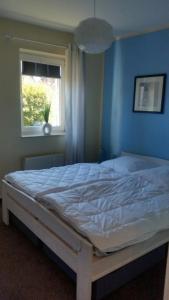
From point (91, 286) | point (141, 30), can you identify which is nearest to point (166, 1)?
point (141, 30)

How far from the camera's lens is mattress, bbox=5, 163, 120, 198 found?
7.86 feet

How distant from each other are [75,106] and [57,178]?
1455mm

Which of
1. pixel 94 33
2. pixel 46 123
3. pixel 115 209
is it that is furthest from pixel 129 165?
pixel 94 33

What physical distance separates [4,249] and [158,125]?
241 centimetres

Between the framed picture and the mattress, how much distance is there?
1.07 metres

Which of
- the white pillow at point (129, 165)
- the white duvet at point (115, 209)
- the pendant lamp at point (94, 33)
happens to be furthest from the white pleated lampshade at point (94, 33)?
the white pillow at point (129, 165)

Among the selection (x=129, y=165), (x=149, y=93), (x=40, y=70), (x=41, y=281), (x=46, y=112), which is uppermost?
(x=40, y=70)

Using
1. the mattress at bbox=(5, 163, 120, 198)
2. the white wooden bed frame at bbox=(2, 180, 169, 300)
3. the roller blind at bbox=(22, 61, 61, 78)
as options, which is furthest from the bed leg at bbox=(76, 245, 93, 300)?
the roller blind at bbox=(22, 61, 61, 78)

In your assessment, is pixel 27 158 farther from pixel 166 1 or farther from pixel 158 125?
pixel 166 1

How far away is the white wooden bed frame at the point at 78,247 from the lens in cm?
160

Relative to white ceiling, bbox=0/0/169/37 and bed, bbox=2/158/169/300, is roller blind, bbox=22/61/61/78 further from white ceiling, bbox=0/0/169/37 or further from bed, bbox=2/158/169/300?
bed, bbox=2/158/169/300

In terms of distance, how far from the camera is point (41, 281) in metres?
1.97

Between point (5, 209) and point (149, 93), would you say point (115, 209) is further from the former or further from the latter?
point (149, 93)

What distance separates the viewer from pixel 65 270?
77.6 inches
